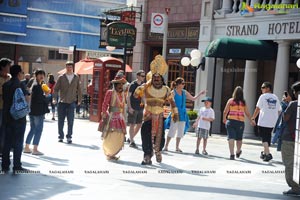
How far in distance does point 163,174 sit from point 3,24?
113 ft

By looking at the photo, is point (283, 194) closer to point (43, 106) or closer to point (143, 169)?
point (143, 169)

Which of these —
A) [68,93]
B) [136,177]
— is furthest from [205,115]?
[136,177]

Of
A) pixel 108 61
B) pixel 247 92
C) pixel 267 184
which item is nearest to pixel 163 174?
pixel 267 184

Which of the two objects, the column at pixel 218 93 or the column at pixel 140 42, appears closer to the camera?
the column at pixel 218 93

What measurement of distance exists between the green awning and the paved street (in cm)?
514

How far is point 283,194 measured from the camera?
9539 mm

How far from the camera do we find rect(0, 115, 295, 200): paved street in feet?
29.6

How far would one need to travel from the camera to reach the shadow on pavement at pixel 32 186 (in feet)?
28.0

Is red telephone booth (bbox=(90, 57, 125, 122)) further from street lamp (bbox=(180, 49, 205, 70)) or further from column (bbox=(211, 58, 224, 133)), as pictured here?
column (bbox=(211, 58, 224, 133))

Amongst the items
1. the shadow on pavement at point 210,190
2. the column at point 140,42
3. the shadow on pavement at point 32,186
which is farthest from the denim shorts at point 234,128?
the column at point 140,42

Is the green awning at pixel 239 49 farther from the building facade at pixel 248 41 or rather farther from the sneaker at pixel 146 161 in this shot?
the sneaker at pixel 146 161

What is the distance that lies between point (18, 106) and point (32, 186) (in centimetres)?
156

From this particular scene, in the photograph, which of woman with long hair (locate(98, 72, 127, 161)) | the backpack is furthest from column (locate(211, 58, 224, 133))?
the backpack

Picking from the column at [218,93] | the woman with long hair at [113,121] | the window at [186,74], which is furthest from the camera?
the window at [186,74]
